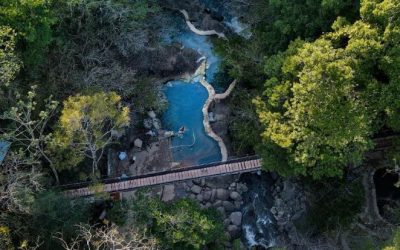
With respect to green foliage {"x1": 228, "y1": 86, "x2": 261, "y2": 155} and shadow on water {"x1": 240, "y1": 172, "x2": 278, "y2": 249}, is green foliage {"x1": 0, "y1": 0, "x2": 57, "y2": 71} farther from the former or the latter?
shadow on water {"x1": 240, "y1": 172, "x2": 278, "y2": 249}

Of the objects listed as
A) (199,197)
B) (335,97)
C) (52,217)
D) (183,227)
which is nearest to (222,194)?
(199,197)

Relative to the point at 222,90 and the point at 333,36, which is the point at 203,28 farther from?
the point at 333,36

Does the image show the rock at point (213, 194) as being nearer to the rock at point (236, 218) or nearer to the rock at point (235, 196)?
the rock at point (235, 196)

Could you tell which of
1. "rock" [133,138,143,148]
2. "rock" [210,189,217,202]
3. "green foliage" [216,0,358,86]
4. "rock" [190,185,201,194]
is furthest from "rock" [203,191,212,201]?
"green foliage" [216,0,358,86]

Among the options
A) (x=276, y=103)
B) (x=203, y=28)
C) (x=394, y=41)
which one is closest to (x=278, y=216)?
(x=276, y=103)

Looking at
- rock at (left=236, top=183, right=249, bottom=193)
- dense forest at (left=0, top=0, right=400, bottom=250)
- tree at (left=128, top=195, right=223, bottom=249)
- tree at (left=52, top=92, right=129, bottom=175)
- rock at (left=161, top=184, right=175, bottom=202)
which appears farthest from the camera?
rock at (left=236, top=183, right=249, bottom=193)

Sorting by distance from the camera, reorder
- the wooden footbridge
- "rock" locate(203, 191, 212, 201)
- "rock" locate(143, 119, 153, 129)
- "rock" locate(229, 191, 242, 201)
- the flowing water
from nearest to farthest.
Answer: the wooden footbridge → the flowing water → "rock" locate(203, 191, 212, 201) → "rock" locate(229, 191, 242, 201) → "rock" locate(143, 119, 153, 129)
